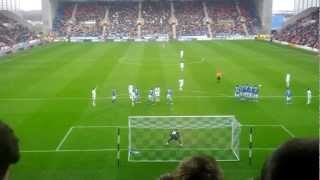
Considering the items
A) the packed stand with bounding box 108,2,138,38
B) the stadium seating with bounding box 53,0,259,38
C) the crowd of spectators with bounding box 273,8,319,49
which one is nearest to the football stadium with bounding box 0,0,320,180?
the crowd of spectators with bounding box 273,8,319,49

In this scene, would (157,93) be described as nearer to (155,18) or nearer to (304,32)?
(304,32)

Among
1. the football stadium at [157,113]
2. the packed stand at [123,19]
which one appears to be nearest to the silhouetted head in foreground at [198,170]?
the football stadium at [157,113]

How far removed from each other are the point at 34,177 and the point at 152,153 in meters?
4.77

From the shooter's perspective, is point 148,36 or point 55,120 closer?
point 55,120

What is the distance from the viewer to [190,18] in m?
107

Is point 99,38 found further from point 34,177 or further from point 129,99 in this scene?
point 34,177

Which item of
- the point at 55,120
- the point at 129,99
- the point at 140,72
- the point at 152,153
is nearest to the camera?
the point at 152,153

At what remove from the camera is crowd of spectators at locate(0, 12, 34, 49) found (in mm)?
74006

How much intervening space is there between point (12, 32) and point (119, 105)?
5748 cm

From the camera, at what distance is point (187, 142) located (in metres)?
20.9

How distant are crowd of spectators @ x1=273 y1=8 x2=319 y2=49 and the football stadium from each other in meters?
0.49

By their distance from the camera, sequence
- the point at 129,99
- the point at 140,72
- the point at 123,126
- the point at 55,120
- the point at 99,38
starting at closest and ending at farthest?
1. the point at 123,126
2. the point at 55,120
3. the point at 129,99
4. the point at 140,72
5. the point at 99,38

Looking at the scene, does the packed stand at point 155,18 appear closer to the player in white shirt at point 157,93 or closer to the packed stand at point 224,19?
the packed stand at point 224,19

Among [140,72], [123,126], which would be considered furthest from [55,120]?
[140,72]
